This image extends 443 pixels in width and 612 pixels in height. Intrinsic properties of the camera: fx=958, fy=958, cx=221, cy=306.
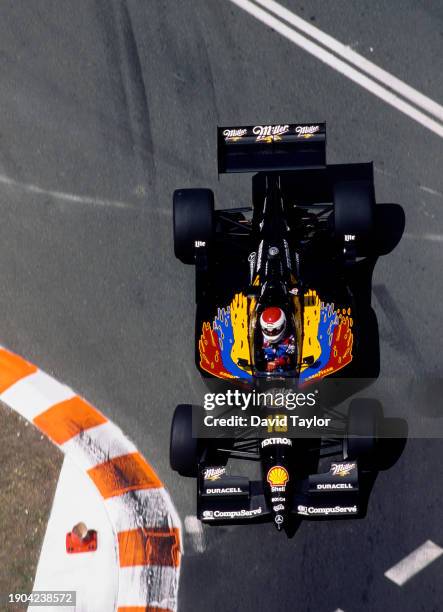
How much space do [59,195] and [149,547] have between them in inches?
165

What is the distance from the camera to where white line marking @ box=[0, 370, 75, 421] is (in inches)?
415

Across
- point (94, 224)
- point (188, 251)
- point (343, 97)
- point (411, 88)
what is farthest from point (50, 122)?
point (411, 88)

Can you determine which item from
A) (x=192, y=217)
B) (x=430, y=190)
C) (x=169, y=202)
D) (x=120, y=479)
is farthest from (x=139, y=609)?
(x=430, y=190)

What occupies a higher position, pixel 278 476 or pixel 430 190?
pixel 430 190

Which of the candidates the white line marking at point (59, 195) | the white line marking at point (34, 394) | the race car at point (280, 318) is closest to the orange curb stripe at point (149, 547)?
the race car at point (280, 318)

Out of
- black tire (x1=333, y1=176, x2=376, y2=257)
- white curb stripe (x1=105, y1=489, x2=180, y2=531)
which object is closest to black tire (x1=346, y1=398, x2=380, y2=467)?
black tire (x1=333, y1=176, x2=376, y2=257)

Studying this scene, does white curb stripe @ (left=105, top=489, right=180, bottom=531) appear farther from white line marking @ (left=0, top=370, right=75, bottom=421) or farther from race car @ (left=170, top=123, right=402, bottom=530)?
white line marking @ (left=0, top=370, right=75, bottom=421)

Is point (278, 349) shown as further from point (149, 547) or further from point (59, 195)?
point (59, 195)

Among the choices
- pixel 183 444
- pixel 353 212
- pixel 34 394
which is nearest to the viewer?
pixel 183 444

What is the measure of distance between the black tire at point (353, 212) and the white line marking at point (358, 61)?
1.76 m

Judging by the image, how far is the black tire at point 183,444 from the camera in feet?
31.6

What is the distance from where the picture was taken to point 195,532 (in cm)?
1005

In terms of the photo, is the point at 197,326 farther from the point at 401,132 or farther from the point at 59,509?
the point at 401,132

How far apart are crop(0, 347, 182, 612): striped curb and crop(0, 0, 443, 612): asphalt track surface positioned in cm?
15
